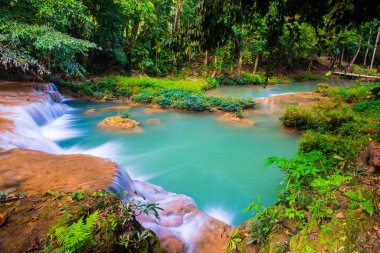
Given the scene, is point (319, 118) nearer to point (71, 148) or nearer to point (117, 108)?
point (71, 148)

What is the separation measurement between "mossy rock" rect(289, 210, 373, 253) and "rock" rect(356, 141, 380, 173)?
134cm

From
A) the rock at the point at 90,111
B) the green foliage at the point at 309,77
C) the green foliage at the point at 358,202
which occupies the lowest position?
the rock at the point at 90,111

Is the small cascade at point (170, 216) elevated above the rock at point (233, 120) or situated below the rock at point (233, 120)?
below

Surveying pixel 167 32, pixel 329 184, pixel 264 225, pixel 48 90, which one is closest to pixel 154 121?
pixel 48 90

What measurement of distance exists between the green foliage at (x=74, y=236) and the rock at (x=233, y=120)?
893cm

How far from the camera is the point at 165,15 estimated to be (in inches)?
826

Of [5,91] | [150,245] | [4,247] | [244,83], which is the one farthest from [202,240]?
[244,83]

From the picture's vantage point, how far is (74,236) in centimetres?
205

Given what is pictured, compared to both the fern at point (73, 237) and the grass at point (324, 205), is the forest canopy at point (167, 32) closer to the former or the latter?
the grass at point (324, 205)

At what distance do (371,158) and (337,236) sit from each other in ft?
6.46

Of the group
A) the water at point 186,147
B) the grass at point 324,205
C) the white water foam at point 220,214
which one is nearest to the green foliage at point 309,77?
the water at point 186,147

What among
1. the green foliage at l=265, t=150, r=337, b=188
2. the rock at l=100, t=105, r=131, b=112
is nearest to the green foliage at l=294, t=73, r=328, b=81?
the rock at l=100, t=105, r=131, b=112

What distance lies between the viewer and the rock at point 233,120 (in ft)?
34.4

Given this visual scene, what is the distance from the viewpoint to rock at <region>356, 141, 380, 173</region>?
3.80 metres
